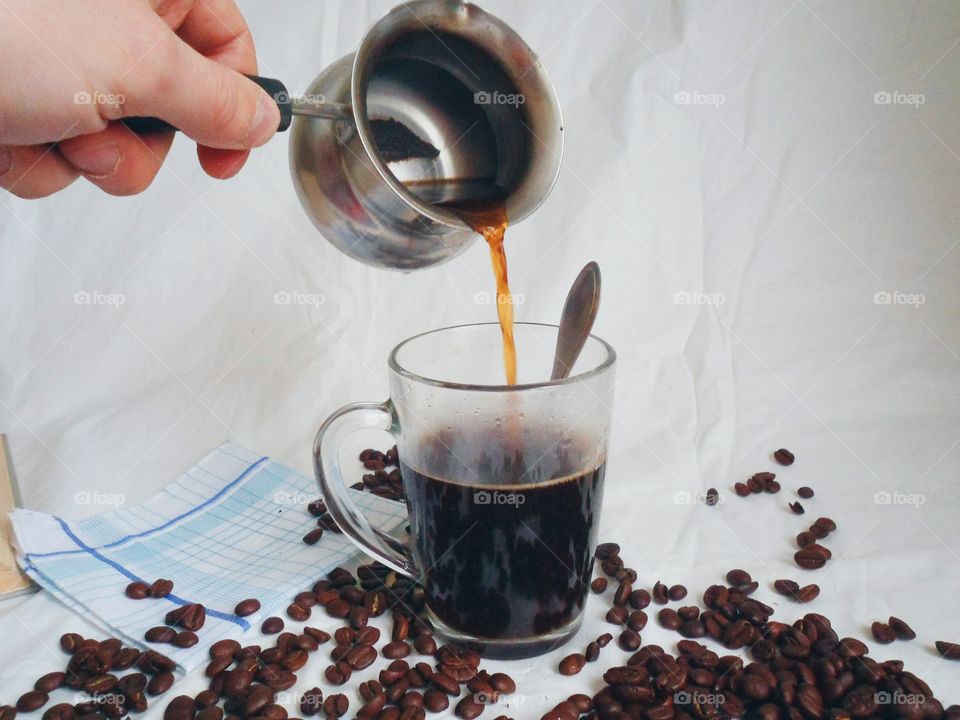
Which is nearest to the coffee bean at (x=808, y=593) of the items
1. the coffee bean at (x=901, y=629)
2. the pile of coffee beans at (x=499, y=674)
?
the pile of coffee beans at (x=499, y=674)

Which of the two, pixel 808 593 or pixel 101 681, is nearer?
pixel 101 681

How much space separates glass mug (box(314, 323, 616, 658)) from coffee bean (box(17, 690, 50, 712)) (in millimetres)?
384

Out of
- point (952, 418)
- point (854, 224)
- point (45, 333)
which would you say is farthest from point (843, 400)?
point (45, 333)

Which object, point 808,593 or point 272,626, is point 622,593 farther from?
point 272,626

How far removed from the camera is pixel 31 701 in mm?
1075

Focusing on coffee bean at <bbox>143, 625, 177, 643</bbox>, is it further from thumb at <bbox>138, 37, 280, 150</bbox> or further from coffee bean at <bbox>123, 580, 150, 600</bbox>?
thumb at <bbox>138, 37, 280, 150</bbox>

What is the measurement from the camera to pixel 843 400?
1842mm

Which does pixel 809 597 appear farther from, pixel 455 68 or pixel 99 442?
pixel 99 442

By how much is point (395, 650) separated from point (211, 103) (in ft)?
2.20

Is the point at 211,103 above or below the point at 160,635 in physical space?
above

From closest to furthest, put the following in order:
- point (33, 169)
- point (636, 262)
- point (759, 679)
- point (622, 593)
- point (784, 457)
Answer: point (759, 679) < point (33, 169) < point (622, 593) < point (784, 457) < point (636, 262)

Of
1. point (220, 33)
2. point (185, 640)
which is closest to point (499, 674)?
point (185, 640)

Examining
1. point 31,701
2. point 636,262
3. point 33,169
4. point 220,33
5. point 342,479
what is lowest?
point 31,701

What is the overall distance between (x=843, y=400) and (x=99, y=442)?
1.42 metres
